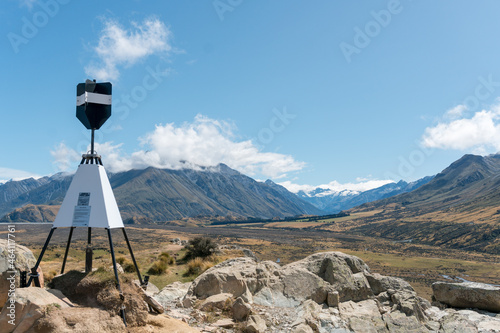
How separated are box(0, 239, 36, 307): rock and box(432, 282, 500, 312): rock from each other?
59.6ft

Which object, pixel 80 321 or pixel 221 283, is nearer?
pixel 80 321

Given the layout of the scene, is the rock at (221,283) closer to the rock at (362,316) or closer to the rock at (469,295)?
the rock at (362,316)

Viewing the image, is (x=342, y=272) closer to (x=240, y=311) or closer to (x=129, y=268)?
(x=240, y=311)

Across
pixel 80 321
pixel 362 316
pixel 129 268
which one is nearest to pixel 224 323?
pixel 80 321

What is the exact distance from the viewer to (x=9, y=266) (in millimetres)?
10352

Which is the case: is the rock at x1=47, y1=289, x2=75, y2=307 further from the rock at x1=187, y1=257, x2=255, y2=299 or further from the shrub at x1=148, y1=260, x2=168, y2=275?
the shrub at x1=148, y1=260, x2=168, y2=275

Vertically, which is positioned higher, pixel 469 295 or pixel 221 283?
pixel 221 283

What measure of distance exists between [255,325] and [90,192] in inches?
315

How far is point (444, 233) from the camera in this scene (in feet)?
386

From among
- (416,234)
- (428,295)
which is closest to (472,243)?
(416,234)

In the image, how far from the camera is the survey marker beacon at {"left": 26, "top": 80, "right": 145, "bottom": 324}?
36.9 ft

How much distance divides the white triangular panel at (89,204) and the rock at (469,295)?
51.0 feet

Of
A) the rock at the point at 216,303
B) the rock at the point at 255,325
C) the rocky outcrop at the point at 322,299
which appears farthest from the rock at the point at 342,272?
the rock at the point at 216,303

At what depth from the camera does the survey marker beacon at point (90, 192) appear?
11.2 metres
